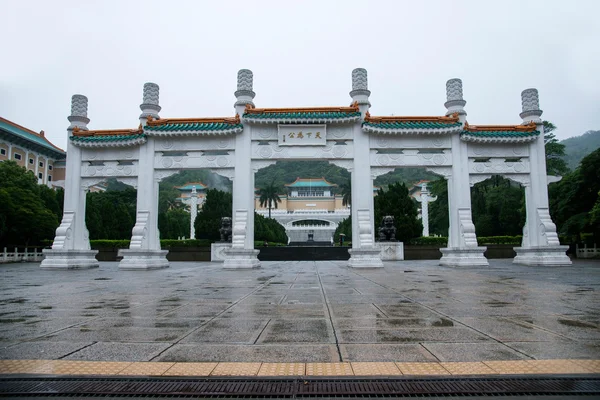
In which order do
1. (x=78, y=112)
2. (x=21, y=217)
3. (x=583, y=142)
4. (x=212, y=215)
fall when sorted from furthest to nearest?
1. (x=583, y=142)
2. (x=212, y=215)
3. (x=21, y=217)
4. (x=78, y=112)

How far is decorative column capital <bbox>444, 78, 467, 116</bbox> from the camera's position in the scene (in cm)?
1689

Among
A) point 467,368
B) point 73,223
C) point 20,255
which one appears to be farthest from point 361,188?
point 20,255

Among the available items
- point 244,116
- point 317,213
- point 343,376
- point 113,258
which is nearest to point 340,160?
point 244,116

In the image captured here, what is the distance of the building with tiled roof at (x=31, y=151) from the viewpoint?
46688 mm

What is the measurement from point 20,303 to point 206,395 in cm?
544

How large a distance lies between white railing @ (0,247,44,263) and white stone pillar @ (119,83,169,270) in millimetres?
10881

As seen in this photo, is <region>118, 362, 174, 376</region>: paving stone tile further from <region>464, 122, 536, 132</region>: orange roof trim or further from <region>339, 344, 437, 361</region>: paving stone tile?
<region>464, 122, 536, 132</region>: orange roof trim

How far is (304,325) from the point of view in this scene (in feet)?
15.0

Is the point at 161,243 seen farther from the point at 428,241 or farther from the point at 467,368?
the point at 467,368

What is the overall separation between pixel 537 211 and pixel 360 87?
874 cm

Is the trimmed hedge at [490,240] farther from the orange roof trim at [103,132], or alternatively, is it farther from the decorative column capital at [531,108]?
the orange roof trim at [103,132]

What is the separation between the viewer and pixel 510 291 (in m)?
7.64

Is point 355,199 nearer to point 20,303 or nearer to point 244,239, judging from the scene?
point 244,239

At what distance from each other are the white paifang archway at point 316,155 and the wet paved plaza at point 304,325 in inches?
339
